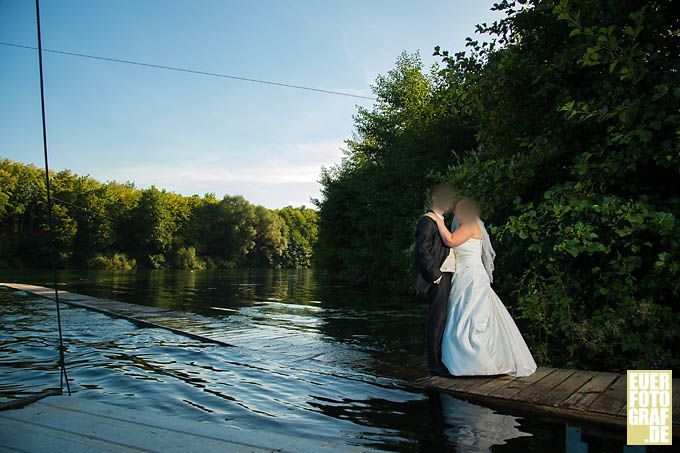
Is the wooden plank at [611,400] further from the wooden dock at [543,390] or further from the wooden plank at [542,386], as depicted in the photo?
the wooden plank at [542,386]

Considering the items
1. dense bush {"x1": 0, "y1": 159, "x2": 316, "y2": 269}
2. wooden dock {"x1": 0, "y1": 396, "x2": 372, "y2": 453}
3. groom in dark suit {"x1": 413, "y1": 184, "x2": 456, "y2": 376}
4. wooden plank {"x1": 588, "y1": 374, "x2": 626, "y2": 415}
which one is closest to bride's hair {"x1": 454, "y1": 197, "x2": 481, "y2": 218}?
groom in dark suit {"x1": 413, "y1": 184, "x2": 456, "y2": 376}

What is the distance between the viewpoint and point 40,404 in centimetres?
376

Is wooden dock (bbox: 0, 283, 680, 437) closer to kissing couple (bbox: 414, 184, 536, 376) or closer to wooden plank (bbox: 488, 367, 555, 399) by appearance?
wooden plank (bbox: 488, 367, 555, 399)

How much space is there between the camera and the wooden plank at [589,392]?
516cm

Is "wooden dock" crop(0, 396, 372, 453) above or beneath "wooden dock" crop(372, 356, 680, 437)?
above

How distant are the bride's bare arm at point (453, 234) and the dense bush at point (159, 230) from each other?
41406 mm

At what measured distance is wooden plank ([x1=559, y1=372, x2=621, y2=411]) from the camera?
Answer: 203 inches

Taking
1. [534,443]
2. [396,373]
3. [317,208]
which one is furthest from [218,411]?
[317,208]

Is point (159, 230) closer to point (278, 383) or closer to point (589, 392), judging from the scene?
point (278, 383)

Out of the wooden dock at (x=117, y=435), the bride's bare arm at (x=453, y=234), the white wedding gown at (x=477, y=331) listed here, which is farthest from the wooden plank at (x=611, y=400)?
the wooden dock at (x=117, y=435)

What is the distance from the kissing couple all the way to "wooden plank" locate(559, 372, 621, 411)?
746mm

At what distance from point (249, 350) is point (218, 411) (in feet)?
11.3

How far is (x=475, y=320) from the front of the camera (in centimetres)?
624
